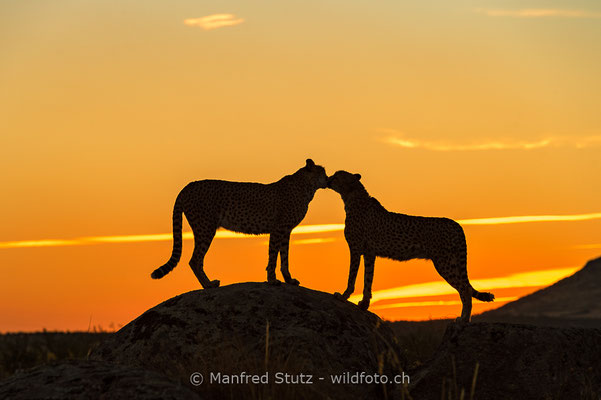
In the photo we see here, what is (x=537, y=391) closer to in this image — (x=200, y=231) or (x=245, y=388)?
(x=245, y=388)

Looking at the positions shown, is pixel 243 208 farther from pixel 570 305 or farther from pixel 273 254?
pixel 570 305

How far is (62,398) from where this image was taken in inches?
261

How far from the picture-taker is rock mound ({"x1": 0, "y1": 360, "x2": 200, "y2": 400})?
6.66 metres

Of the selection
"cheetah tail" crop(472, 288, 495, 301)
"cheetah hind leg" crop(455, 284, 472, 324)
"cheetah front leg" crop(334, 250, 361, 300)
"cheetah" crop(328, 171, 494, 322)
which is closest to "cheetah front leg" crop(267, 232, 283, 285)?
"cheetah front leg" crop(334, 250, 361, 300)

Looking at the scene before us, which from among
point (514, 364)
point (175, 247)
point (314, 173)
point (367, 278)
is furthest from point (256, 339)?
point (314, 173)

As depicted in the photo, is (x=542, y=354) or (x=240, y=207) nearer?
(x=542, y=354)

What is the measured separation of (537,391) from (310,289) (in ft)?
10.3

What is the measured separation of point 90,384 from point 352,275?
203 inches

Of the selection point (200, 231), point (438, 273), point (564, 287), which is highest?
point (200, 231)

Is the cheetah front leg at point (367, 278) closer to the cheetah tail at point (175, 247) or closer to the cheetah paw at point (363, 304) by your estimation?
the cheetah paw at point (363, 304)

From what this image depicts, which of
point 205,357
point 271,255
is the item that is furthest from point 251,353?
point 271,255

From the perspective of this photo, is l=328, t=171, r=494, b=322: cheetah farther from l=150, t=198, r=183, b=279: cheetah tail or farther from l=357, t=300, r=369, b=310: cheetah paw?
l=150, t=198, r=183, b=279: cheetah tail

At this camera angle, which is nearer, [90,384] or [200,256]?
[90,384]

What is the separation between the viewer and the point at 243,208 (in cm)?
1172
